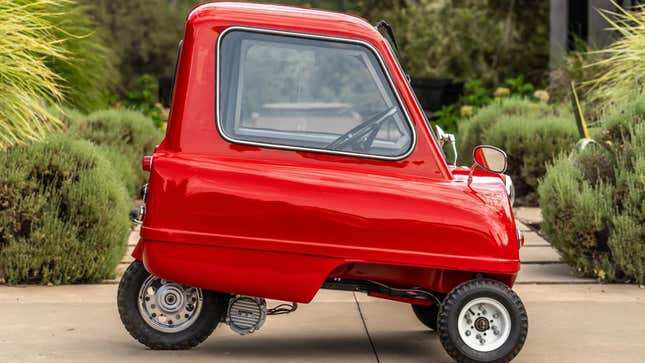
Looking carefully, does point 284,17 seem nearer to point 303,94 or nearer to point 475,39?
point 303,94

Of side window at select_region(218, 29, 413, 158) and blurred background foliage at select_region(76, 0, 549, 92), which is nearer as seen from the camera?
side window at select_region(218, 29, 413, 158)

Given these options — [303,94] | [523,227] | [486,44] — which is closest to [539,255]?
[523,227]

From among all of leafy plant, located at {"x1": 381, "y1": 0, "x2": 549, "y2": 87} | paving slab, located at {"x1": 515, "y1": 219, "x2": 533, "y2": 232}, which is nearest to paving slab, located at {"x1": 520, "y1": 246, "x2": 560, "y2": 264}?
paving slab, located at {"x1": 515, "y1": 219, "x2": 533, "y2": 232}

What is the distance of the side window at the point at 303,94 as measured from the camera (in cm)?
Answer: 624

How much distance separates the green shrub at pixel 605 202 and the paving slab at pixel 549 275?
0.35 ft

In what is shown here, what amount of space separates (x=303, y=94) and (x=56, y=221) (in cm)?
256

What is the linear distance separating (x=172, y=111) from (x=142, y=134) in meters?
7.53

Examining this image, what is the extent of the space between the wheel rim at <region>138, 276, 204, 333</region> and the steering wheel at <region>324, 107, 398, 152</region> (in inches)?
40.2

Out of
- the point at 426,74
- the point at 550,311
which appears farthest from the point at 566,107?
the point at 426,74

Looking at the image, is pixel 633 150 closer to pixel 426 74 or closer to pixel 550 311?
pixel 550 311

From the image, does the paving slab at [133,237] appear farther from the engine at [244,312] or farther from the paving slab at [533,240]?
the engine at [244,312]

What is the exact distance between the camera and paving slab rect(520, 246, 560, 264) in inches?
381

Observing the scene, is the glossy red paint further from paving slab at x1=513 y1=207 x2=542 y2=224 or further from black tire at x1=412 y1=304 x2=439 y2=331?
paving slab at x1=513 y1=207 x2=542 y2=224

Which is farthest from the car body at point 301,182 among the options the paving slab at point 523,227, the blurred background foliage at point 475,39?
the blurred background foliage at point 475,39
